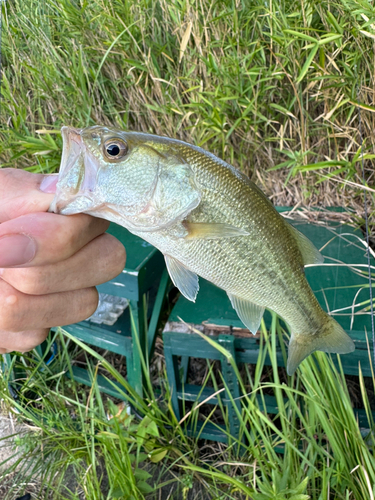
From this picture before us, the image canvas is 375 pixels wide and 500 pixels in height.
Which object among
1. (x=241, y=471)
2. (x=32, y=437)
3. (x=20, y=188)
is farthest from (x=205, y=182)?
(x=32, y=437)

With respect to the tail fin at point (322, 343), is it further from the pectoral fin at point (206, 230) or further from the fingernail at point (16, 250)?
the fingernail at point (16, 250)

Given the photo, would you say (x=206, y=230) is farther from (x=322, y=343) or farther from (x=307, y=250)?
(x=322, y=343)

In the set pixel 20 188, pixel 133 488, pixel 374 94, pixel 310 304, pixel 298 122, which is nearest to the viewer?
pixel 20 188

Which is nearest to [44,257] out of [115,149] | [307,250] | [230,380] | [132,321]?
[115,149]

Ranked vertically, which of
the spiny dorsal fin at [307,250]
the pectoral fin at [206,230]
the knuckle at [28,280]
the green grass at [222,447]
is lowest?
the green grass at [222,447]

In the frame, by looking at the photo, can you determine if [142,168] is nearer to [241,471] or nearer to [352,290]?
[352,290]

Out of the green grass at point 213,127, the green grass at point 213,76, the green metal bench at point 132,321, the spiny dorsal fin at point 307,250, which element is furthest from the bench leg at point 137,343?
the green grass at point 213,76

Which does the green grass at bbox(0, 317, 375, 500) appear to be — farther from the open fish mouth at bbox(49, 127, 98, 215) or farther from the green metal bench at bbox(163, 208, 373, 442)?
the open fish mouth at bbox(49, 127, 98, 215)
